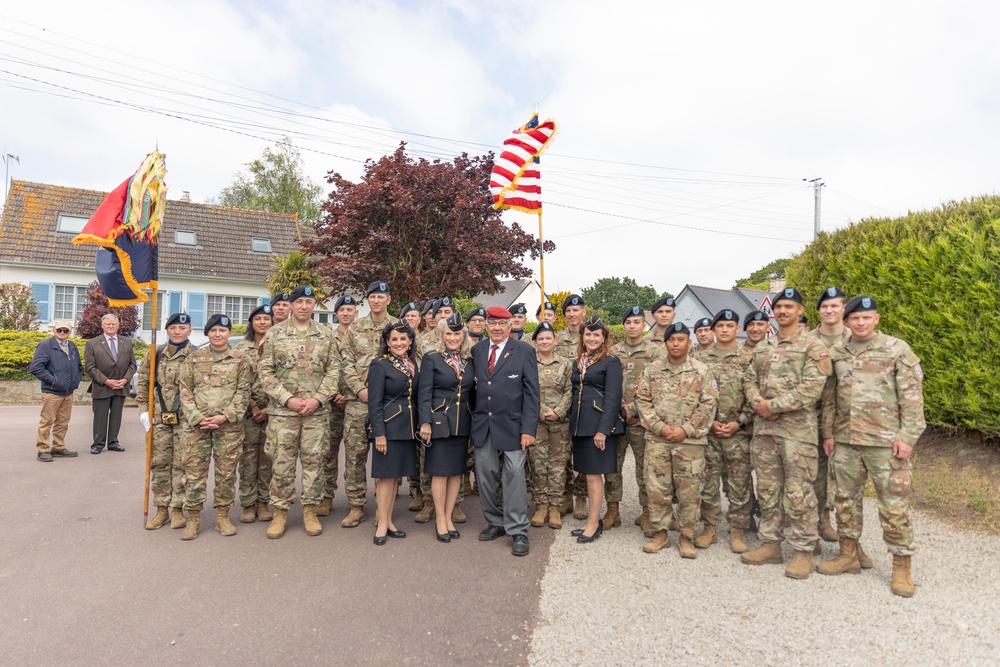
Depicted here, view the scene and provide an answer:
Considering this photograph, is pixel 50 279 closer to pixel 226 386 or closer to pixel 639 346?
pixel 226 386

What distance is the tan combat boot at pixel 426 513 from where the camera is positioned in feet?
19.0

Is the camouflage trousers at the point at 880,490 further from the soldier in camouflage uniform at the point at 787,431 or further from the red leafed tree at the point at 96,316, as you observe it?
the red leafed tree at the point at 96,316

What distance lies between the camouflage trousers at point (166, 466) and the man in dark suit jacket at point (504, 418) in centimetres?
282

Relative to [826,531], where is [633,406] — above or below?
above

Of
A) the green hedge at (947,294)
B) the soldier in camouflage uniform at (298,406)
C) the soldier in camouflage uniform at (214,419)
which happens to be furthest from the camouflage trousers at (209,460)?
the green hedge at (947,294)

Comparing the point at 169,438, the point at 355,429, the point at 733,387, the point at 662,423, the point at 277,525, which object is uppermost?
the point at 733,387

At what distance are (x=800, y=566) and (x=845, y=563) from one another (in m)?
0.35

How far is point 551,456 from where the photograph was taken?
565 centimetres

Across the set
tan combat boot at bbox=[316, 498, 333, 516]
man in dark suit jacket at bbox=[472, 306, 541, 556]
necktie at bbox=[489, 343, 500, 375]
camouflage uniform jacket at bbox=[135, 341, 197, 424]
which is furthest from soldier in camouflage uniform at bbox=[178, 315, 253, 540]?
necktie at bbox=[489, 343, 500, 375]

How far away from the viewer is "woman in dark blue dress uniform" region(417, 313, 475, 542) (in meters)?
5.23

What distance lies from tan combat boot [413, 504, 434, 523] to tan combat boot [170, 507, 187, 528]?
213 cm

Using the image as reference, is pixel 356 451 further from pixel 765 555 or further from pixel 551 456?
pixel 765 555

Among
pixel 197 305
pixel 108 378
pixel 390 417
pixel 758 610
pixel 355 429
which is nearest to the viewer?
pixel 758 610

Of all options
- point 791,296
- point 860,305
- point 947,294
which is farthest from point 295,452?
point 947,294
